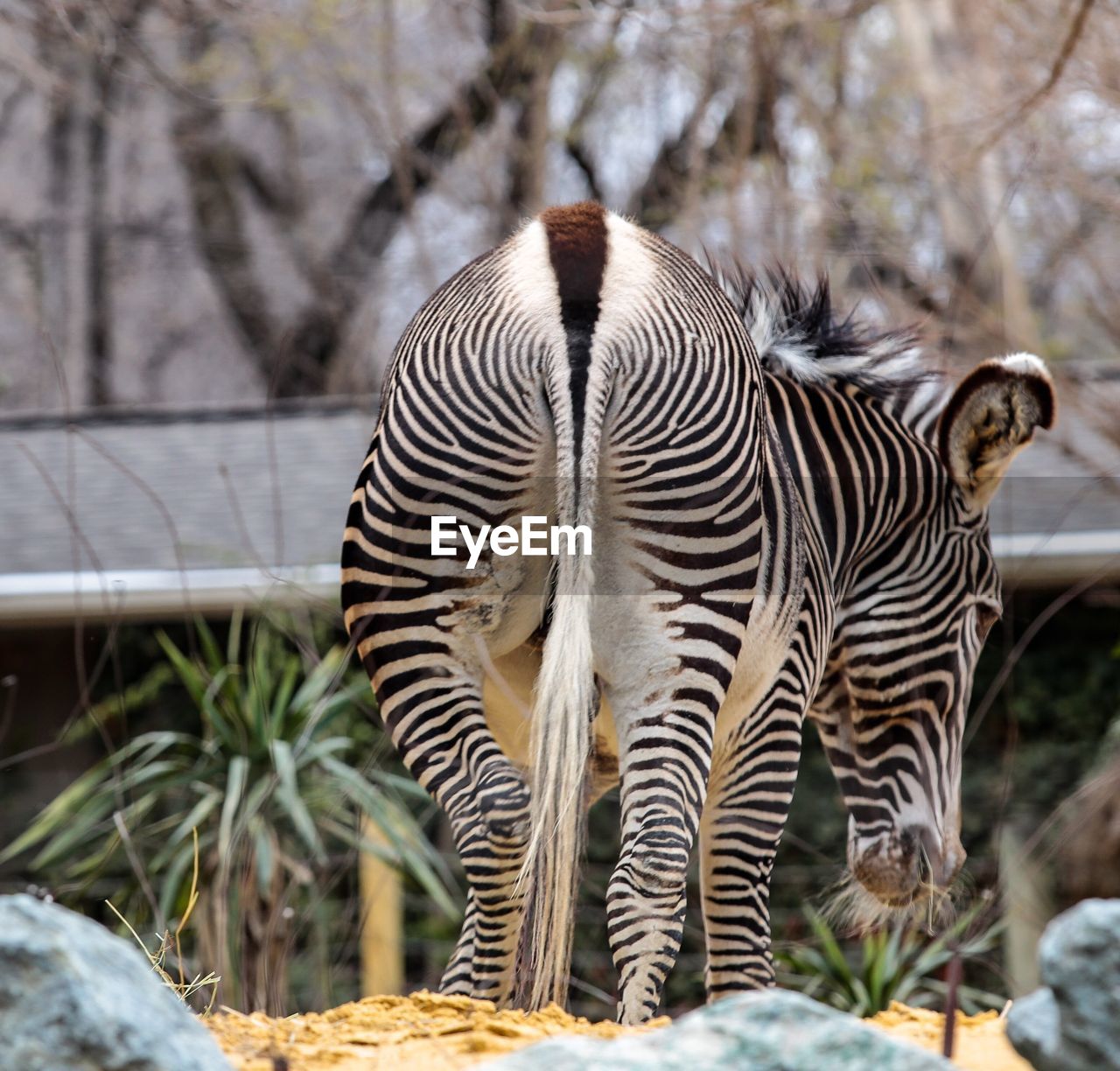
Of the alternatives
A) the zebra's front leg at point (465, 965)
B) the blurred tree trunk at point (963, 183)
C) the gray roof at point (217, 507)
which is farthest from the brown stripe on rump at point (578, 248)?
the blurred tree trunk at point (963, 183)

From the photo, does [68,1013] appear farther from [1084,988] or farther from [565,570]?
[565,570]

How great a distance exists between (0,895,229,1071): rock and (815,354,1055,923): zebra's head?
9.64 ft

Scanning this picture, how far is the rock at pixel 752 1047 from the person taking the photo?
6.26 ft

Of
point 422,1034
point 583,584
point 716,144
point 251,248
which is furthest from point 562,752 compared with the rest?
point 251,248

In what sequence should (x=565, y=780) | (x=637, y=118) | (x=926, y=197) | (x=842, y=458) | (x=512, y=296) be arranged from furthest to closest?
(x=637, y=118), (x=926, y=197), (x=842, y=458), (x=512, y=296), (x=565, y=780)

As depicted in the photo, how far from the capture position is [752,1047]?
1.93 m

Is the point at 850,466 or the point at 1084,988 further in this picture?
the point at 850,466

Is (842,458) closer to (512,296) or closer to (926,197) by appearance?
(512,296)

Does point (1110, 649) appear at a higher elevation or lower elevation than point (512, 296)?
lower

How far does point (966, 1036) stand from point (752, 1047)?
44.4 inches

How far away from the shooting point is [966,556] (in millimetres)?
4516

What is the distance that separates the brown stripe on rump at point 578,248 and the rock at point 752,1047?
1.81 m

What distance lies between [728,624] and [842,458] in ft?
4.35

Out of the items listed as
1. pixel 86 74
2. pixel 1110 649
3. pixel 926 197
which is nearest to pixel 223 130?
pixel 86 74
